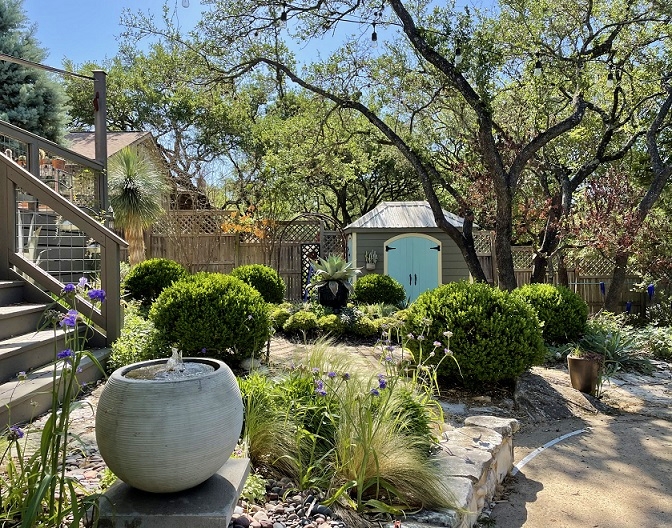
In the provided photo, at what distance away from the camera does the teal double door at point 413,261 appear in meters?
11.3

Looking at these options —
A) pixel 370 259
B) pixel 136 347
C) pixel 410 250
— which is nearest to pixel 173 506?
pixel 136 347

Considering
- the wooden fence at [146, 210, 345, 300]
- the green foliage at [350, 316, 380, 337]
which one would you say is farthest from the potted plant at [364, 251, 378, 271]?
the green foliage at [350, 316, 380, 337]

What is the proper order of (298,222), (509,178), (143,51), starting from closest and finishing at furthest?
(509,178) → (298,222) → (143,51)

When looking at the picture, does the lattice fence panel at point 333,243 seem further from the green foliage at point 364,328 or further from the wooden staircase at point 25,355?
the wooden staircase at point 25,355

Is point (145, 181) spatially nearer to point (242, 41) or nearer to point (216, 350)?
point (242, 41)

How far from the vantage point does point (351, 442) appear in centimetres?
247

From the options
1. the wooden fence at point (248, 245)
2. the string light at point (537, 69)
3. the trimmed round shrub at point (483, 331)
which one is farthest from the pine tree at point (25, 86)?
the trimmed round shrub at point (483, 331)

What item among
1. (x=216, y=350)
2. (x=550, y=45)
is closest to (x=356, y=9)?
(x=550, y=45)

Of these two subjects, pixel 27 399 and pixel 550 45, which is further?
pixel 550 45

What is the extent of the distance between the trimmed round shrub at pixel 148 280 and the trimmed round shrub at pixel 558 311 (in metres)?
5.47

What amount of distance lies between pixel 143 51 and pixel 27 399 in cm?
1926

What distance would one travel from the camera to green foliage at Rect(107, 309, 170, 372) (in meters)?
4.22

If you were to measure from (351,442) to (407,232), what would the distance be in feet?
29.8

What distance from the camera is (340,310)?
8586 mm
